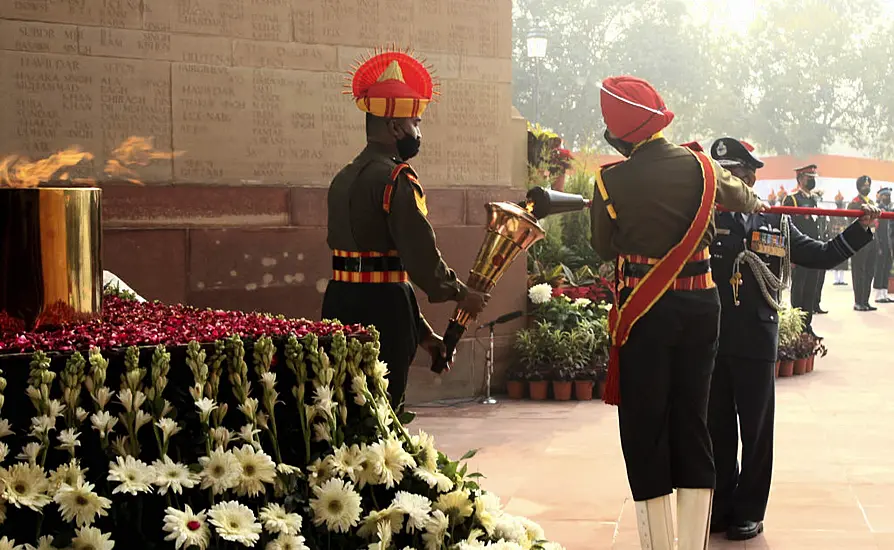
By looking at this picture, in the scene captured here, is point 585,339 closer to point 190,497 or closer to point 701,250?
point 701,250

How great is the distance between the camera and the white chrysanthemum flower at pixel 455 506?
2553 mm

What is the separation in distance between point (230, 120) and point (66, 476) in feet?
21.0

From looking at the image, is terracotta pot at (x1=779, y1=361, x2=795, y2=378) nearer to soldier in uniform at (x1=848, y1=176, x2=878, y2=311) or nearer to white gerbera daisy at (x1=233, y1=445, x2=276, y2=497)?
soldier in uniform at (x1=848, y1=176, x2=878, y2=311)

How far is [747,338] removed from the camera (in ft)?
17.9

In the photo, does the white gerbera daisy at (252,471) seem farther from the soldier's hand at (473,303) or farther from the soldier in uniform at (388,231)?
the soldier's hand at (473,303)

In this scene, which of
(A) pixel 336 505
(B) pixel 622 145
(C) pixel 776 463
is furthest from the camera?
(C) pixel 776 463

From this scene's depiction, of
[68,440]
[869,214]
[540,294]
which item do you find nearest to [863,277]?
[540,294]

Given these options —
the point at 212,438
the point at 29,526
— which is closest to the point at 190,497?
the point at 212,438

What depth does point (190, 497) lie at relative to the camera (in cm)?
227

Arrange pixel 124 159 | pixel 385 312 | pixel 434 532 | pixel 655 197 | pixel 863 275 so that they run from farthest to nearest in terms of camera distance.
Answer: pixel 863 275 → pixel 124 159 → pixel 385 312 → pixel 655 197 → pixel 434 532

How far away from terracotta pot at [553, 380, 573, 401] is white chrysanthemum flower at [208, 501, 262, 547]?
7.46 m

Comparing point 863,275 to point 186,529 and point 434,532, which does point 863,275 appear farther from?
point 186,529

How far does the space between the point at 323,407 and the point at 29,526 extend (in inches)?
23.9

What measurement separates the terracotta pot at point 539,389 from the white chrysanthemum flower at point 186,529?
24.8 ft
